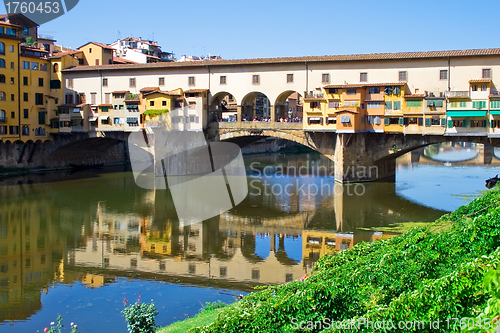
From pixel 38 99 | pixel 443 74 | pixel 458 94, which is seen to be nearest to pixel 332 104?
pixel 443 74

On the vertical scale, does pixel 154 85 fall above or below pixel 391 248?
above

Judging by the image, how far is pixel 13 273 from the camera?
16.7 meters

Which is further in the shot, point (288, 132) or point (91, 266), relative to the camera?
point (288, 132)

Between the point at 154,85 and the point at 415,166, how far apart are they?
25.3 meters

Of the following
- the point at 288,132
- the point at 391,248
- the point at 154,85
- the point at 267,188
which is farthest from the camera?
the point at 154,85

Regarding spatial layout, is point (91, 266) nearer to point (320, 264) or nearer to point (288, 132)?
point (320, 264)

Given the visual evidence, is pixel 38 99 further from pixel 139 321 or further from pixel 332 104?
pixel 139 321

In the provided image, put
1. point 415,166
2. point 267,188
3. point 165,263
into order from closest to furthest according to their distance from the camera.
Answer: point 165,263 → point 267,188 → point 415,166

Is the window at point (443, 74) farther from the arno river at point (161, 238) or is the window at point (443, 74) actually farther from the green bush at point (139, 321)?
the green bush at point (139, 321)

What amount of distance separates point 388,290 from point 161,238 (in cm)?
1355

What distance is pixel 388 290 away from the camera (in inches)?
367

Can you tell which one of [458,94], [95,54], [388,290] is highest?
[95,54]

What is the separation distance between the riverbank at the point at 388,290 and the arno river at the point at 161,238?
3869 millimetres

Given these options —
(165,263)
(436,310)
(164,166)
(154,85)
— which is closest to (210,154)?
(164,166)
